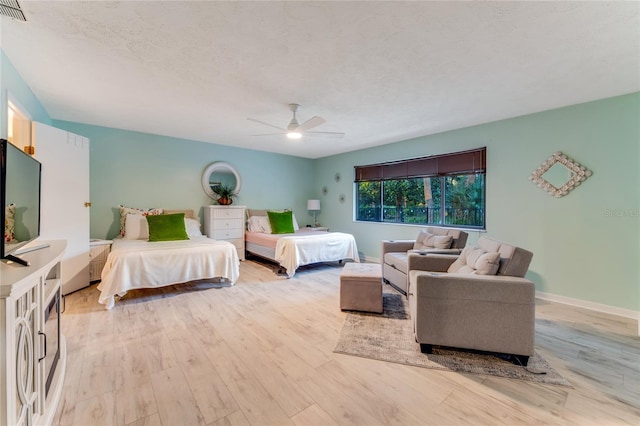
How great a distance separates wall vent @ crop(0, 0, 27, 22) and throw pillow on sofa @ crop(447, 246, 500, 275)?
12.3ft

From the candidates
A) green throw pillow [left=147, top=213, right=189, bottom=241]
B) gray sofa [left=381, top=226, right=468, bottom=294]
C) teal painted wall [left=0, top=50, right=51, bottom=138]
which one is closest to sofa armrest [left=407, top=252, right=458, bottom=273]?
gray sofa [left=381, top=226, right=468, bottom=294]

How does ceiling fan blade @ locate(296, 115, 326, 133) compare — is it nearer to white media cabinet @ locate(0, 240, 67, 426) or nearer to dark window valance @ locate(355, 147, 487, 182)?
dark window valance @ locate(355, 147, 487, 182)

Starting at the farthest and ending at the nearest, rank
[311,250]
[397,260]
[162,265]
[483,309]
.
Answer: [311,250], [397,260], [162,265], [483,309]

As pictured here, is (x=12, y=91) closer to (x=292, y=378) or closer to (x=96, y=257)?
(x=96, y=257)

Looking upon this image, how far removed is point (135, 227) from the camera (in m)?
4.29

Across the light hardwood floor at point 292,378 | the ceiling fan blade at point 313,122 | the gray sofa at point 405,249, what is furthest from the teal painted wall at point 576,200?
the ceiling fan blade at point 313,122

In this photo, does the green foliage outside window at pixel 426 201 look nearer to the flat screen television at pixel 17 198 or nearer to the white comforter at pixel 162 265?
the white comforter at pixel 162 265

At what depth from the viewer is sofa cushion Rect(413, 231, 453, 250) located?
11.7 feet

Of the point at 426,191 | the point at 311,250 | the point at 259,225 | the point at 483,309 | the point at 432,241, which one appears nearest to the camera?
the point at 483,309

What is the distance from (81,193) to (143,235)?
3.41ft

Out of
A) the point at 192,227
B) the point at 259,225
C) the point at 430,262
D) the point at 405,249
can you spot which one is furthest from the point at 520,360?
the point at 192,227

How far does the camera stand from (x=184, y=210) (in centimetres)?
514

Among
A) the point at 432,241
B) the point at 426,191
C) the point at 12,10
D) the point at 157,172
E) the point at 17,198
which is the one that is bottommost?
the point at 432,241

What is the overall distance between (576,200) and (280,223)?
14.7 ft
